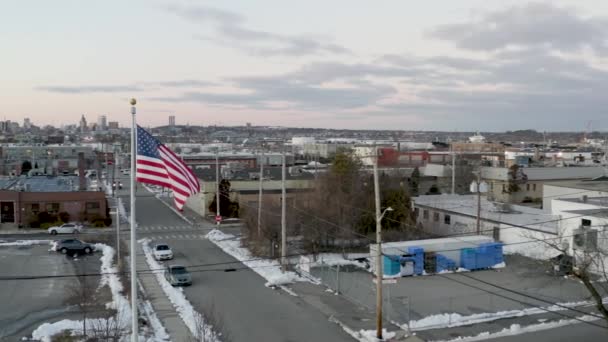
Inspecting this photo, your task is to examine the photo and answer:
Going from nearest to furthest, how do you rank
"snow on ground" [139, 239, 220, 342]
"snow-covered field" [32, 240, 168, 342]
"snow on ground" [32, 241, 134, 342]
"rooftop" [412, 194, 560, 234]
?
"snow on ground" [139, 239, 220, 342] < "snow-covered field" [32, 240, 168, 342] < "snow on ground" [32, 241, 134, 342] < "rooftop" [412, 194, 560, 234]

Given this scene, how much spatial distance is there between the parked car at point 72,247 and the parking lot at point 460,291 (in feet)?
47.0

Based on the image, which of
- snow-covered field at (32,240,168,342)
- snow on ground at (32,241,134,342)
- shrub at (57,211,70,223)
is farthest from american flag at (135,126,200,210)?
shrub at (57,211,70,223)

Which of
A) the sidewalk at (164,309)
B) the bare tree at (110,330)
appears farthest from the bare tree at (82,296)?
the sidewalk at (164,309)

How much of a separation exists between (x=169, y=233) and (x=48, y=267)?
12.0 metres

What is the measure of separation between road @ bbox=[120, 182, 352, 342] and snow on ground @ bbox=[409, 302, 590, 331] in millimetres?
2906

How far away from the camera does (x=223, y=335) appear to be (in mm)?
18000

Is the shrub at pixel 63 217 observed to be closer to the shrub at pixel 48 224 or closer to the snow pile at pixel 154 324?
the shrub at pixel 48 224

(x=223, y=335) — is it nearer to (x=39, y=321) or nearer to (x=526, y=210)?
(x=39, y=321)

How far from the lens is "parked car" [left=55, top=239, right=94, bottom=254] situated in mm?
32719

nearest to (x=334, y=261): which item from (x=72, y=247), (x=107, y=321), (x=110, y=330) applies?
(x=72, y=247)

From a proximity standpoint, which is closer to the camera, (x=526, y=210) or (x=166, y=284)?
(x=166, y=284)

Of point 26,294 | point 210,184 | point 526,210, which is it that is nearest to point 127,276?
point 26,294

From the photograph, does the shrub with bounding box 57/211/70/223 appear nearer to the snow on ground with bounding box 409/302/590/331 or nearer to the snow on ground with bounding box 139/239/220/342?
the snow on ground with bounding box 139/239/220/342

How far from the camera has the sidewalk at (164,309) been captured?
18.2 metres
